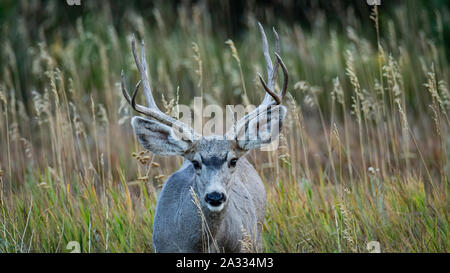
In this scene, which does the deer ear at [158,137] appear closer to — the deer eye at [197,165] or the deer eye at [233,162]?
the deer eye at [197,165]

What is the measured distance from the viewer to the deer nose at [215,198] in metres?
3.97

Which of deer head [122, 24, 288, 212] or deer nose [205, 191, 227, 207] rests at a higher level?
deer head [122, 24, 288, 212]

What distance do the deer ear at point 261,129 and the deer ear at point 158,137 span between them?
1.25ft

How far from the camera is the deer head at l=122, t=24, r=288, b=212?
4.16 metres

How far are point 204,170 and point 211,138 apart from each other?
0.86ft

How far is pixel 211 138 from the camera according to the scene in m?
4.34

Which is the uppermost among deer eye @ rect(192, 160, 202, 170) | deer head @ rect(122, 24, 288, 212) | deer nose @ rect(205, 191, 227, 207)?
deer head @ rect(122, 24, 288, 212)

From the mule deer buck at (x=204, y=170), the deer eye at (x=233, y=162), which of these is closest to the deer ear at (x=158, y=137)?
the mule deer buck at (x=204, y=170)

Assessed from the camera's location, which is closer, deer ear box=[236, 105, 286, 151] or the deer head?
the deer head

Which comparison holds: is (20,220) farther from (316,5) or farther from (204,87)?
(316,5)

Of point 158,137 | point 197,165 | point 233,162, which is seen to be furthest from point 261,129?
point 158,137

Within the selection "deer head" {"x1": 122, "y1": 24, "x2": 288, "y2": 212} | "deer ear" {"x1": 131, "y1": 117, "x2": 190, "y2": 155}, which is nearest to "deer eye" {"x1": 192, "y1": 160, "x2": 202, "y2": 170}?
"deer head" {"x1": 122, "y1": 24, "x2": 288, "y2": 212}

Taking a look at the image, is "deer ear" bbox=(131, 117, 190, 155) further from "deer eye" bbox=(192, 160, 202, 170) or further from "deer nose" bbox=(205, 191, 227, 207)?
"deer nose" bbox=(205, 191, 227, 207)

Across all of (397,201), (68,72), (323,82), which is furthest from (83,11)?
(397,201)
